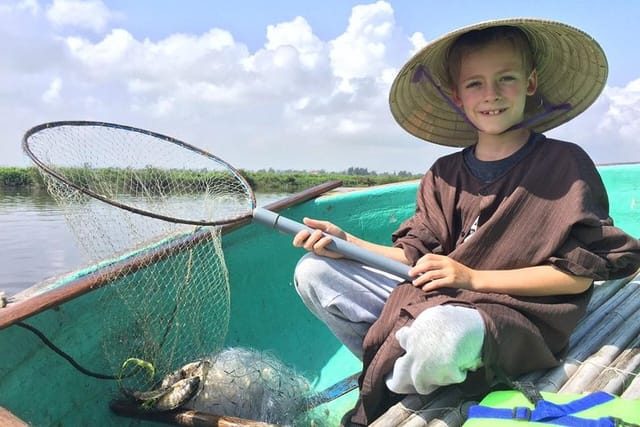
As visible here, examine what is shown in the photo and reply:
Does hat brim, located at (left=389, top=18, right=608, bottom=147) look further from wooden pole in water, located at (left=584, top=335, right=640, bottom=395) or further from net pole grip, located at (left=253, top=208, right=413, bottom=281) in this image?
wooden pole in water, located at (left=584, top=335, right=640, bottom=395)

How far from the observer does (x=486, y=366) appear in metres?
1.41

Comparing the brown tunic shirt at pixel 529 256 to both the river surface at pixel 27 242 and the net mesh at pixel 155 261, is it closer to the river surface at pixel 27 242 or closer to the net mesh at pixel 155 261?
the net mesh at pixel 155 261

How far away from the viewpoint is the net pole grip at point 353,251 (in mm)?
1705

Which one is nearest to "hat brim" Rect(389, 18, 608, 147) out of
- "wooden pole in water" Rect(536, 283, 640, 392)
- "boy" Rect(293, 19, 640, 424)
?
"boy" Rect(293, 19, 640, 424)

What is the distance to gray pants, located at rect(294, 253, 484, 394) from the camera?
136 cm

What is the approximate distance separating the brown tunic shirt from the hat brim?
375mm

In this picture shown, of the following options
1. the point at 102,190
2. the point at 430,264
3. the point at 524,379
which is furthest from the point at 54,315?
the point at 524,379

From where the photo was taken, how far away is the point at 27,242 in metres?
10.8

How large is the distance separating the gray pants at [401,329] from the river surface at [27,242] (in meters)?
4.66

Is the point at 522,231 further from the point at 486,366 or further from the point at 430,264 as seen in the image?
the point at 486,366

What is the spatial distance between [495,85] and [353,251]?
2.36ft

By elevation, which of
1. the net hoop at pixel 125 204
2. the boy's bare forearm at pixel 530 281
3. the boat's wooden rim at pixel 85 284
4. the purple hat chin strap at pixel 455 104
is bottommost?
the boat's wooden rim at pixel 85 284

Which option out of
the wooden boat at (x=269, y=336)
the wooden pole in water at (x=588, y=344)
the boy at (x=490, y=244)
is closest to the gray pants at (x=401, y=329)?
the boy at (x=490, y=244)

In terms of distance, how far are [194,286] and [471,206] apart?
1.25m
